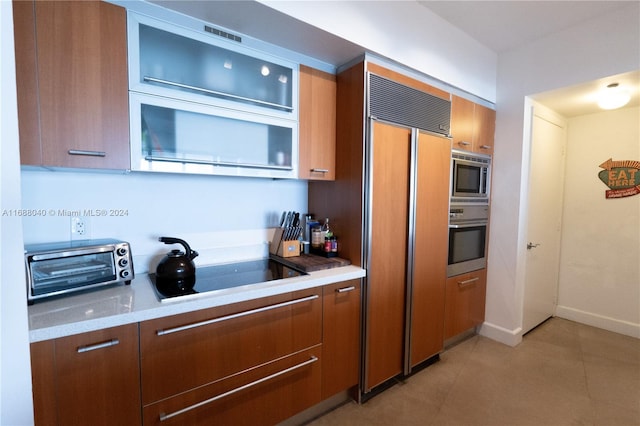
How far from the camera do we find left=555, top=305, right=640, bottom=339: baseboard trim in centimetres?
276

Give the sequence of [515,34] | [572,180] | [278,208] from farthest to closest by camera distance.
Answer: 1. [572,180]
2. [515,34]
3. [278,208]

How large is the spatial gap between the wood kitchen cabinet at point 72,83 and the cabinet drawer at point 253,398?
42.8 inches

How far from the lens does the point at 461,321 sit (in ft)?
8.25

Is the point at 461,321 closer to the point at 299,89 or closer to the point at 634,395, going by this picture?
the point at 634,395

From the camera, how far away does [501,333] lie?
2639mm

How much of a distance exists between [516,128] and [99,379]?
3273mm

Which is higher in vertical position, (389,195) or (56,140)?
(56,140)

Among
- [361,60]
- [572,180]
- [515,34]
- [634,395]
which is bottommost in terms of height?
[634,395]

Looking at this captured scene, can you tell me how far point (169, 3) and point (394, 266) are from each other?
1.90 m

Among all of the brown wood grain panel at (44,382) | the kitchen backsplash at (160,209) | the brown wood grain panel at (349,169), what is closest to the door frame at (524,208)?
the brown wood grain panel at (349,169)

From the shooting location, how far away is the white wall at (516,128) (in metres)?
2.15

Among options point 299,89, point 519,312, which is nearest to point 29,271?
point 299,89

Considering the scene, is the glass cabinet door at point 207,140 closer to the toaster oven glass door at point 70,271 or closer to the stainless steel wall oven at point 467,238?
the toaster oven glass door at point 70,271

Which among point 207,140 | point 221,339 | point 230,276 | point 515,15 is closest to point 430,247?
point 230,276
